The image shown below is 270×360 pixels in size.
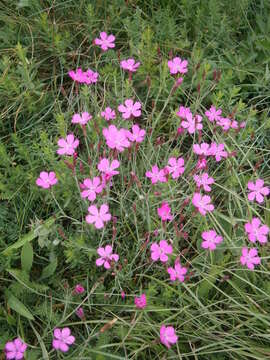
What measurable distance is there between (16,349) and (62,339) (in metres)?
0.19

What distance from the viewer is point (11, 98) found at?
2.44 metres

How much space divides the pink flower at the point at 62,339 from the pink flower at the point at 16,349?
0.13 metres

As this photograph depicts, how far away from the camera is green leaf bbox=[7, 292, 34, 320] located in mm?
1860

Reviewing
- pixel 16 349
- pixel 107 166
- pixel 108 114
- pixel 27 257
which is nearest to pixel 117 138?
pixel 107 166

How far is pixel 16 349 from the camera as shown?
68.8 inches

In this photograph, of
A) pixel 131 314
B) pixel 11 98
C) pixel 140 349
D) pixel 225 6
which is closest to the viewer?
pixel 140 349

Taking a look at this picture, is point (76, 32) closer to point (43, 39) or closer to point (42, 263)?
point (43, 39)

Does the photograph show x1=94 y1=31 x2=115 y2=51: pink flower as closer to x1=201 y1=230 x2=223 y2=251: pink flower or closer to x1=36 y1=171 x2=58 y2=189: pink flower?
x1=36 y1=171 x2=58 y2=189: pink flower

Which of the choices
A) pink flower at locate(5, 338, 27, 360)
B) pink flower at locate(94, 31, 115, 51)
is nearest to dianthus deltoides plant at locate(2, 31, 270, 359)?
pink flower at locate(5, 338, 27, 360)

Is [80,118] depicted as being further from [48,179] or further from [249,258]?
[249,258]

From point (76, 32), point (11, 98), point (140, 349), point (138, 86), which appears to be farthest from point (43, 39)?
point (140, 349)

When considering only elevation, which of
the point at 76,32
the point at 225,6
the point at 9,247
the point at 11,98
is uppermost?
the point at 225,6

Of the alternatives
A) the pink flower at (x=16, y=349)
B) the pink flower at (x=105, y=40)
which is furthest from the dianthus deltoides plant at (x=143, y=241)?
the pink flower at (x=105, y=40)

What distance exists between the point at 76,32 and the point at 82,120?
0.96 metres
